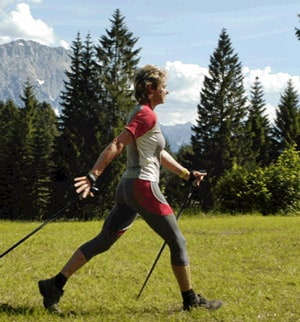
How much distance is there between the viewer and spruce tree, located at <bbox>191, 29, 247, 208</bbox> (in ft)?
174

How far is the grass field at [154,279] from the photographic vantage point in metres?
5.09

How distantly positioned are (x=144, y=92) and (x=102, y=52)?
42745 millimetres

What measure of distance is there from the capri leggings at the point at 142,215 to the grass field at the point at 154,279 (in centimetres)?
67

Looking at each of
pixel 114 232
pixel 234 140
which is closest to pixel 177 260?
pixel 114 232

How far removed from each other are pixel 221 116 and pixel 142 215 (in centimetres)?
4960

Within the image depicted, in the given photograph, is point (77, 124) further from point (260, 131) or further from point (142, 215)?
point (142, 215)

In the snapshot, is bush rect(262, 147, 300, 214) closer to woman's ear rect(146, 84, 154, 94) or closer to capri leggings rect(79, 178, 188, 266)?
capri leggings rect(79, 178, 188, 266)

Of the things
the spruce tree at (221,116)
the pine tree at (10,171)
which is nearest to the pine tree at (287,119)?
the spruce tree at (221,116)

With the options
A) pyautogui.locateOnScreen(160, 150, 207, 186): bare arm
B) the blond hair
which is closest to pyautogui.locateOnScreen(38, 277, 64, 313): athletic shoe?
pyautogui.locateOnScreen(160, 150, 207, 186): bare arm

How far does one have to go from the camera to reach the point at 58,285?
5008mm

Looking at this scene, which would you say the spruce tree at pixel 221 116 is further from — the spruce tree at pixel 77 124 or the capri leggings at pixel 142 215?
the capri leggings at pixel 142 215

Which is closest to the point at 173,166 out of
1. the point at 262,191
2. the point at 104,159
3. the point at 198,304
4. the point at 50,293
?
the point at 104,159

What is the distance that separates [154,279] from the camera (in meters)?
6.86

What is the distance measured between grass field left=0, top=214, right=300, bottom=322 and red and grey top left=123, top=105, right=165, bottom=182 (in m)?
1.40
